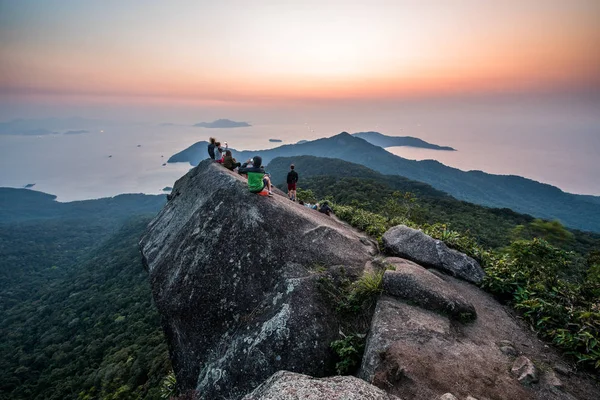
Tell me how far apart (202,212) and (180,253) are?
5.86 feet

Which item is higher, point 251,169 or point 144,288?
point 251,169

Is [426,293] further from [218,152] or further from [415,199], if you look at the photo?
[415,199]

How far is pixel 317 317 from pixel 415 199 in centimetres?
1640

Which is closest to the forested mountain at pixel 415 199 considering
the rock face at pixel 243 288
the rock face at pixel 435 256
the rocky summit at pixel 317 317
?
the rock face at pixel 435 256

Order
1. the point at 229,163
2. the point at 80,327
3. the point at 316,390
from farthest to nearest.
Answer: the point at 80,327 → the point at 229,163 → the point at 316,390

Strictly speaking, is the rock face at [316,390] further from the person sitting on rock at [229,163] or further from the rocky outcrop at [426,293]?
the person sitting on rock at [229,163]

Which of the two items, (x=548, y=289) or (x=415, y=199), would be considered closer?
(x=548, y=289)

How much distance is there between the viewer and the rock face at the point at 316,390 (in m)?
4.21

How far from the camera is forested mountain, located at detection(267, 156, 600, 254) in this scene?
33.4 metres

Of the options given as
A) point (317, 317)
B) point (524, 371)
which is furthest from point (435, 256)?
point (317, 317)

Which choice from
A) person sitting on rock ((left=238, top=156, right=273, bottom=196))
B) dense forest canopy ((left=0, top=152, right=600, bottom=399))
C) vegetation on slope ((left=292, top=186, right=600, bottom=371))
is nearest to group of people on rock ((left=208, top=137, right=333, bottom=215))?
person sitting on rock ((left=238, top=156, right=273, bottom=196))

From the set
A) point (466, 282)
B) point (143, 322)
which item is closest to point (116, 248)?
point (143, 322)

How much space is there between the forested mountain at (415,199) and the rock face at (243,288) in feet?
30.4

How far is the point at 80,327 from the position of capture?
176 feet
